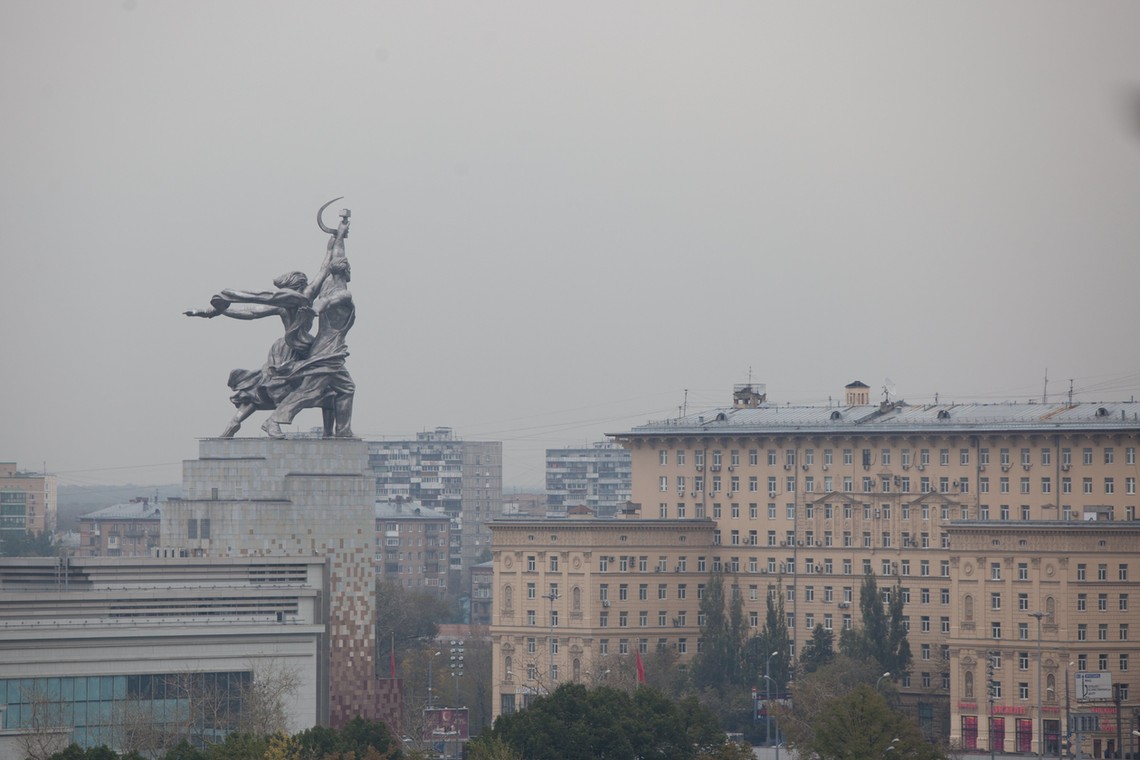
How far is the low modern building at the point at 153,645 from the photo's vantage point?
84875 mm

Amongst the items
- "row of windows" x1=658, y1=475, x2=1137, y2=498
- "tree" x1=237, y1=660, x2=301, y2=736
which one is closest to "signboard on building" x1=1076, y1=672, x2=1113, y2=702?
"row of windows" x1=658, y1=475, x2=1137, y2=498

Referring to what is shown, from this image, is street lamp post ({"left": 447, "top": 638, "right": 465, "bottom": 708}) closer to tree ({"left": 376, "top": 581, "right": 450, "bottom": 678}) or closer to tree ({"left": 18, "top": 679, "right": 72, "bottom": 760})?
tree ({"left": 376, "top": 581, "right": 450, "bottom": 678})

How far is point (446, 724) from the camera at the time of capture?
11838 cm

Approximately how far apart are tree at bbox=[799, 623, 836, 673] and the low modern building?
4626 cm

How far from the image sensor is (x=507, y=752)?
261 ft

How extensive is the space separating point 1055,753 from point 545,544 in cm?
3441

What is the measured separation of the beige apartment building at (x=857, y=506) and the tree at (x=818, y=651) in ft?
13.6

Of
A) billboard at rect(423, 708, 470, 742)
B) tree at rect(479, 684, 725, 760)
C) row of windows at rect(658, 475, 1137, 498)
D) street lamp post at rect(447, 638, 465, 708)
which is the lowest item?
billboard at rect(423, 708, 470, 742)

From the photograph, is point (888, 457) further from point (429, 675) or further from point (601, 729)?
point (601, 729)

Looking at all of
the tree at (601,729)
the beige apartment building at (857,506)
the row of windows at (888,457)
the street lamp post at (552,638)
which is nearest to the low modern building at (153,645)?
the tree at (601,729)

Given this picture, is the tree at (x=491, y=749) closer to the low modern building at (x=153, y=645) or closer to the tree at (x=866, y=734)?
the low modern building at (x=153, y=645)

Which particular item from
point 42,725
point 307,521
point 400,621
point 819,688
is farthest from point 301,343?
point 400,621

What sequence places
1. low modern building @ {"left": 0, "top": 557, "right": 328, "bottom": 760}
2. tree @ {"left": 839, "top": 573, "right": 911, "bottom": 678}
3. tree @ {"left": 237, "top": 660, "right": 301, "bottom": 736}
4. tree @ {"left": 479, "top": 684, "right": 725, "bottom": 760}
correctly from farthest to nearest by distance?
tree @ {"left": 839, "top": 573, "right": 911, "bottom": 678} → tree @ {"left": 237, "top": 660, "right": 301, "bottom": 736} → low modern building @ {"left": 0, "top": 557, "right": 328, "bottom": 760} → tree @ {"left": 479, "top": 684, "right": 725, "bottom": 760}

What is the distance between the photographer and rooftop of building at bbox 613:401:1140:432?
453ft
